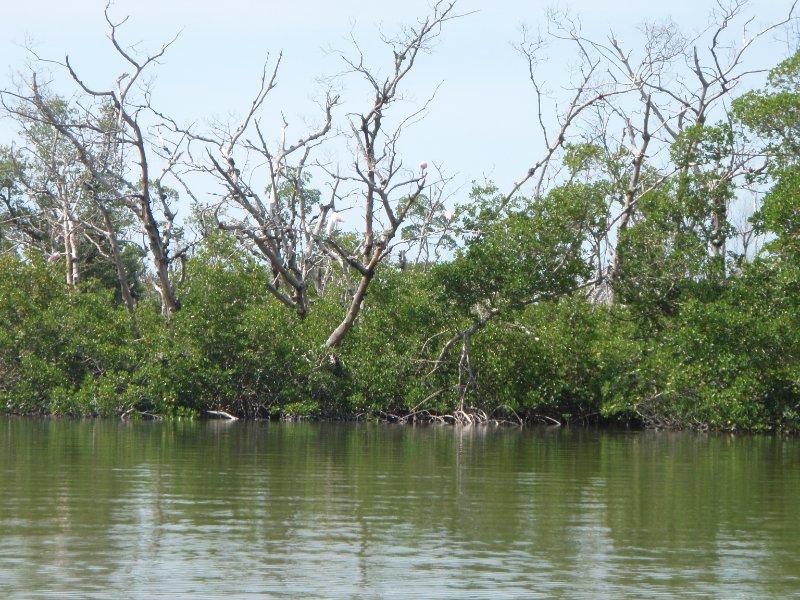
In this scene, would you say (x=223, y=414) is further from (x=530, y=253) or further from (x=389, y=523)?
(x=389, y=523)

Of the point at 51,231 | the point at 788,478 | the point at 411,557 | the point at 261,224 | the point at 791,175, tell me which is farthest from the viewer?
the point at 51,231

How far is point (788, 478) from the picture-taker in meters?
13.6

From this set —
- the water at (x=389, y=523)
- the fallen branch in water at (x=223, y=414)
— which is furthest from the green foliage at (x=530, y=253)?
the water at (x=389, y=523)

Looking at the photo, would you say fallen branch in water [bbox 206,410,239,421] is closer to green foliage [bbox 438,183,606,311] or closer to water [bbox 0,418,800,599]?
green foliage [bbox 438,183,606,311]

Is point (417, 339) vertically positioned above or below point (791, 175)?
below

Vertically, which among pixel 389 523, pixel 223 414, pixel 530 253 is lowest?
pixel 389 523

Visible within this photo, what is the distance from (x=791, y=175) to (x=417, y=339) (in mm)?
8497

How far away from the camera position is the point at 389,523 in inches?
354

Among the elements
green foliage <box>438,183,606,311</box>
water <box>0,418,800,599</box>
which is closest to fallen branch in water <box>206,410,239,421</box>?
green foliage <box>438,183,606,311</box>

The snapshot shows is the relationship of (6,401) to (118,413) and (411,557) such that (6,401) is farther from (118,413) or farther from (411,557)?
(411,557)

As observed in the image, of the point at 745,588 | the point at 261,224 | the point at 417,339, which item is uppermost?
the point at 261,224

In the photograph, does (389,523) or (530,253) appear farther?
(530,253)

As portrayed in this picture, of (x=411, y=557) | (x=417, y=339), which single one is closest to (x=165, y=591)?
(x=411, y=557)

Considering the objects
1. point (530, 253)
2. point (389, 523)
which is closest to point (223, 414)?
point (530, 253)
